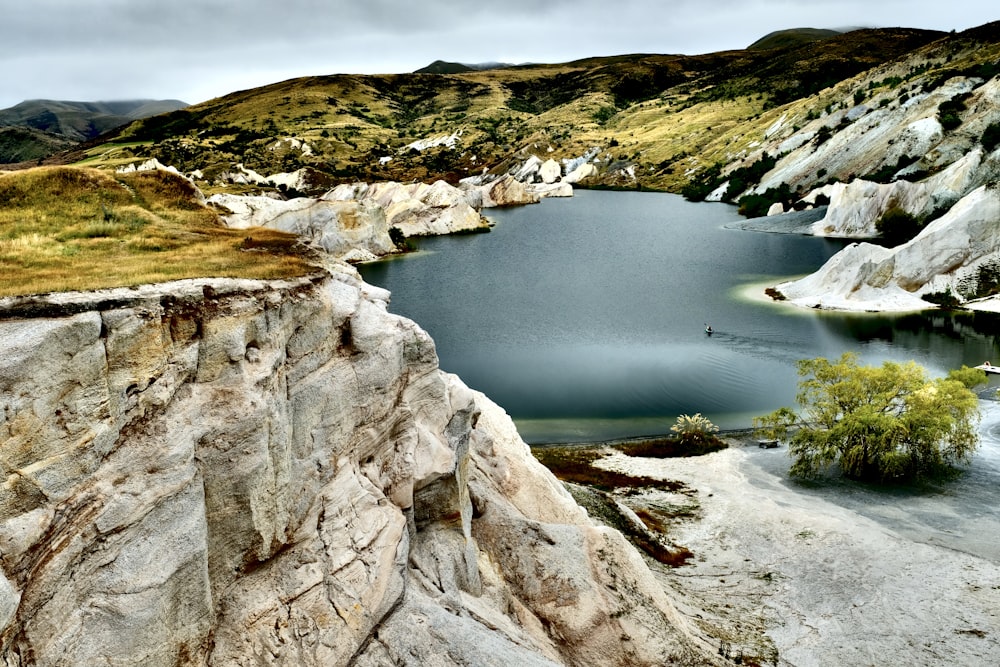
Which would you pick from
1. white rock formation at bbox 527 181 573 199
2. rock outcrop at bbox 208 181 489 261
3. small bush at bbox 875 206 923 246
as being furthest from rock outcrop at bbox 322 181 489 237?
small bush at bbox 875 206 923 246

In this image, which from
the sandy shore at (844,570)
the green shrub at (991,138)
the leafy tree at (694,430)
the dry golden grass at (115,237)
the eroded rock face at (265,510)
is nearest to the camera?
the eroded rock face at (265,510)

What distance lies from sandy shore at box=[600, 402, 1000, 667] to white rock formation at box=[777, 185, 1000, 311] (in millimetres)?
39115

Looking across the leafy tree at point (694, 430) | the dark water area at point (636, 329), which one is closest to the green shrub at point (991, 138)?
the dark water area at point (636, 329)

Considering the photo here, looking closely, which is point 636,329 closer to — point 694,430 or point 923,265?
point 694,430

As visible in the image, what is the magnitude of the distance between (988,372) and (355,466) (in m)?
57.9

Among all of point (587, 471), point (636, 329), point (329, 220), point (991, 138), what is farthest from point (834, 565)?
point (329, 220)

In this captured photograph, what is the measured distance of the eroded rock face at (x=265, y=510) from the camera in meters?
10.9

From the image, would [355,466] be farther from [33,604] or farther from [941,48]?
[941,48]

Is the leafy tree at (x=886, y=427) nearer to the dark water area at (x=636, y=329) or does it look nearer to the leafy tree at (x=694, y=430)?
the leafy tree at (x=694, y=430)

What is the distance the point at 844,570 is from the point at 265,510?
24.5 m

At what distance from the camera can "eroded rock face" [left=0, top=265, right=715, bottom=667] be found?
10.9 m

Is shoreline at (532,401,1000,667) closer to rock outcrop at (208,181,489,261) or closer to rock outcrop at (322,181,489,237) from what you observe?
rock outcrop at (208,181,489,261)

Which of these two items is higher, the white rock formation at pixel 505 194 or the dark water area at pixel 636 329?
the white rock formation at pixel 505 194

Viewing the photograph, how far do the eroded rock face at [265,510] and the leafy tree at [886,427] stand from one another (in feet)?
70.7
